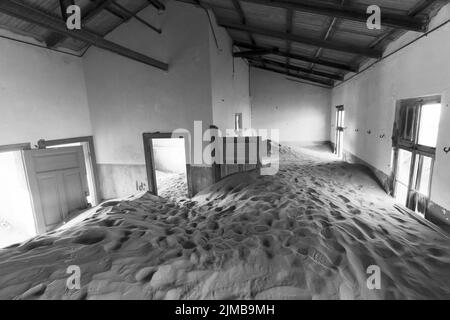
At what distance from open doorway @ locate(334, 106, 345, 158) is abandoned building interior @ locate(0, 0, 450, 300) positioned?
17.9 inches

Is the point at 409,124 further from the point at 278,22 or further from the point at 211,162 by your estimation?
the point at 211,162

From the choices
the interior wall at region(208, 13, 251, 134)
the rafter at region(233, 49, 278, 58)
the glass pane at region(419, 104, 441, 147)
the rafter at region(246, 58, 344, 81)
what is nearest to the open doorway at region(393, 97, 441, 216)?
the glass pane at region(419, 104, 441, 147)

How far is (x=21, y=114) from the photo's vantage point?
196 inches

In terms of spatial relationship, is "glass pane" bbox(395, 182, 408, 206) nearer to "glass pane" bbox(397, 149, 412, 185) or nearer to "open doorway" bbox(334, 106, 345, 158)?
"glass pane" bbox(397, 149, 412, 185)

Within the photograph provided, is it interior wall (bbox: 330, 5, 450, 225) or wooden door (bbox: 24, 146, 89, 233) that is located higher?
interior wall (bbox: 330, 5, 450, 225)

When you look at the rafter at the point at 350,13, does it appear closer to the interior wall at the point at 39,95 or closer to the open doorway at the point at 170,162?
the interior wall at the point at 39,95

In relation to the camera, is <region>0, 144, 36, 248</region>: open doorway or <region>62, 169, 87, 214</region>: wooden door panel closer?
<region>0, 144, 36, 248</region>: open doorway

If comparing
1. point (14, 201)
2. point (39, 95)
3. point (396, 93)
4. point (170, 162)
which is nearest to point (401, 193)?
point (396, 93)

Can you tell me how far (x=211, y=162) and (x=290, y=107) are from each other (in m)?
6.95

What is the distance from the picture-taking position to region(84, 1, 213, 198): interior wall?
560 centimetres

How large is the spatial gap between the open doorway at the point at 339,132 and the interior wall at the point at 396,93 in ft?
3.24

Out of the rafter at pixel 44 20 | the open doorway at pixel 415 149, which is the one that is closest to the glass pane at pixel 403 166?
the open doorway at pixel 415 149

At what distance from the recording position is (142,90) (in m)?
6.13
